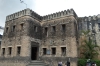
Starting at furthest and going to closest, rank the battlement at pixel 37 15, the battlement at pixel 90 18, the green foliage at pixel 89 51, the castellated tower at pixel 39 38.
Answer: the battlement at pixel 90 18 < the battlement at pixel 37 15 < the castellated tower at pixel 39 38 < the green foliage at pixel 89 51

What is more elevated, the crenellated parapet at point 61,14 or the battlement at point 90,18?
the crenellated parapet at point 61,14

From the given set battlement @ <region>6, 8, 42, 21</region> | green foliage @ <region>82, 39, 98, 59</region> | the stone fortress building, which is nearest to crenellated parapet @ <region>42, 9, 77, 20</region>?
the stone fortress building

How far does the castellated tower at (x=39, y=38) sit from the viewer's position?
609 inches

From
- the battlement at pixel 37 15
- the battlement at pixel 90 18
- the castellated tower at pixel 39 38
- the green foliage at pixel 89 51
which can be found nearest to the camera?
the green foliage at pixel 89 51

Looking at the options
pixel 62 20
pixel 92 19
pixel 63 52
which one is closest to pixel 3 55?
pixel 63 52

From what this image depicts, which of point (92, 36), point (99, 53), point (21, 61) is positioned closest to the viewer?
point (21, 61)

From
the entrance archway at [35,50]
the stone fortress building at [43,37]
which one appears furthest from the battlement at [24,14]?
the entrance archway at [35,50]

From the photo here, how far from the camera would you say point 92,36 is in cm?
1748

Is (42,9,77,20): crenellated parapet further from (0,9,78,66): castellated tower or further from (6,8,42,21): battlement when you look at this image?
(6,8,42,21): battlement

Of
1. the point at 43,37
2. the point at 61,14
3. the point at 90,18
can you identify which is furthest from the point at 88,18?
the point at 43,37

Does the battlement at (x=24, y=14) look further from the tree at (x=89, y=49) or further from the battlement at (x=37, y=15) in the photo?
the tree at (x=89, y=49)

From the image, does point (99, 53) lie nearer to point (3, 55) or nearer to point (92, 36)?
point (92, 36)

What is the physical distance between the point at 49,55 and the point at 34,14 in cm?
693

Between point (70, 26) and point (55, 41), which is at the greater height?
point (70, 26)
